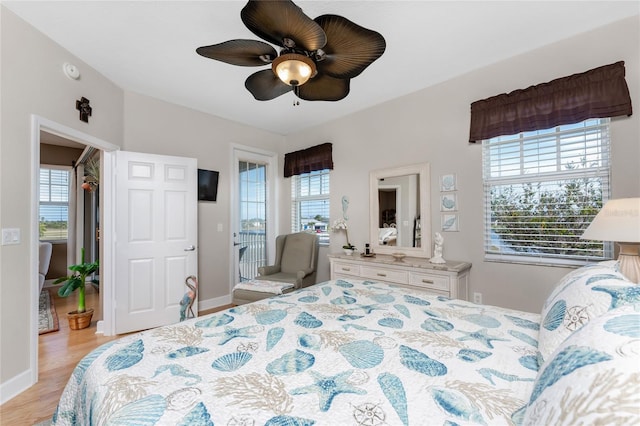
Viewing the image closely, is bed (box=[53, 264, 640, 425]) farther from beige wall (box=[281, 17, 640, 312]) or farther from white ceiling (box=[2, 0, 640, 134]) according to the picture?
white ceiling (box=[2, 0, 640, 134])

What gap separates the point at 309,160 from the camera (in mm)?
4195

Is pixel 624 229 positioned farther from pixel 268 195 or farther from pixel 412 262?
pixel 268 195

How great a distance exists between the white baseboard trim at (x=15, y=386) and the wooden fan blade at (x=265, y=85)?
2.68 m

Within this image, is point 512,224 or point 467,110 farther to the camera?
point 467,110

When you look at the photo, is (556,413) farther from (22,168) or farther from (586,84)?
(22,168)

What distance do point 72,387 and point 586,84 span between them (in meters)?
3.61

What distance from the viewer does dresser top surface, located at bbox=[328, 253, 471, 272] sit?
255 cm

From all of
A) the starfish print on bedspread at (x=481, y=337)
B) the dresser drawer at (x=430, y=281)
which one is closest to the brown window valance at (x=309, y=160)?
the dresser drawer at (x=430, y=281)

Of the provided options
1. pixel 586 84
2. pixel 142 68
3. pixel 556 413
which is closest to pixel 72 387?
pixel 556 413

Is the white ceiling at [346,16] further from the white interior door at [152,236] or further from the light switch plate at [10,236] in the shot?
the light switch plate at [10,236]

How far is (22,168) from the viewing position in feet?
6.75

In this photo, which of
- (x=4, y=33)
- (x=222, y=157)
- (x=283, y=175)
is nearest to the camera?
(x=4, y=33)

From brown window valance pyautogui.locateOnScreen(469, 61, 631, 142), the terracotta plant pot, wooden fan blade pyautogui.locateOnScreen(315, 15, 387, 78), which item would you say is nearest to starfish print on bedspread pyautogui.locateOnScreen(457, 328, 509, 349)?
wooden fan blade pyautogui.locateOnScreen(315, 15, 387, 78)

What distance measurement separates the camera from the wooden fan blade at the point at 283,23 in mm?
1260
